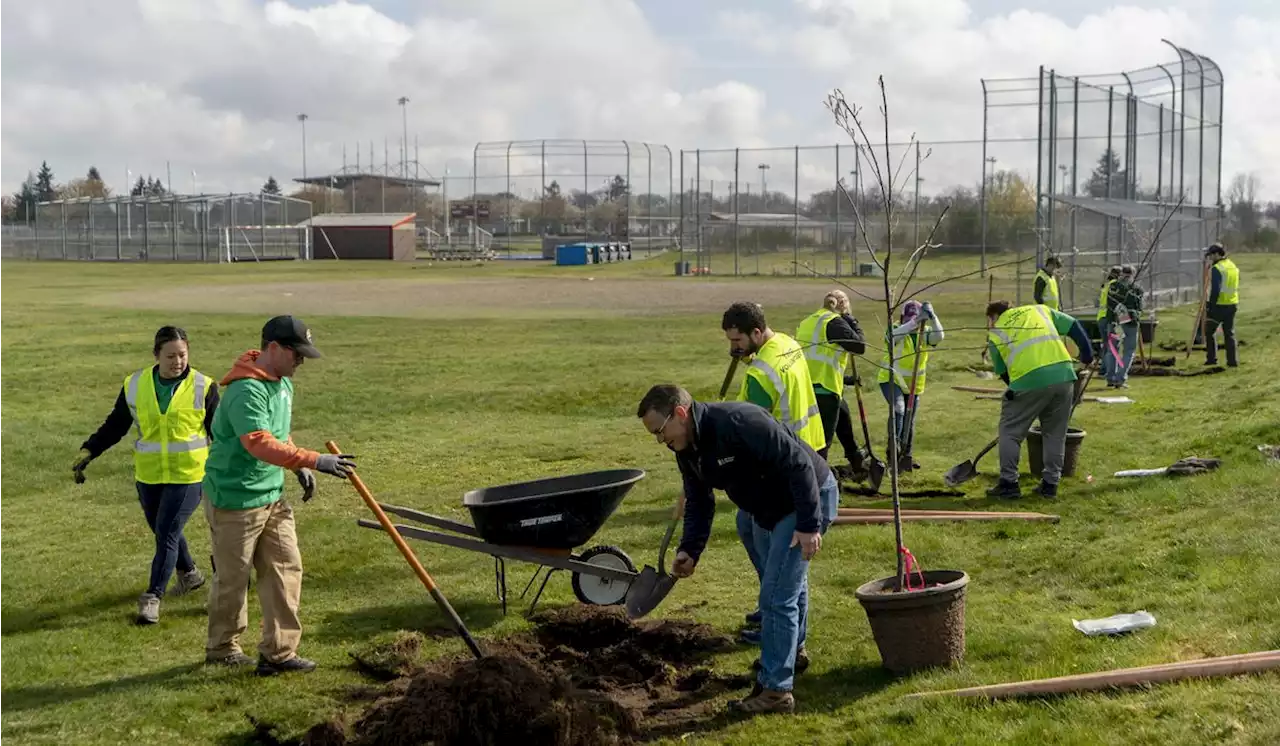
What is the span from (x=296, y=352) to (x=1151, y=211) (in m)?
29.3

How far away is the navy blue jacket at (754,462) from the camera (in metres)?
5.71

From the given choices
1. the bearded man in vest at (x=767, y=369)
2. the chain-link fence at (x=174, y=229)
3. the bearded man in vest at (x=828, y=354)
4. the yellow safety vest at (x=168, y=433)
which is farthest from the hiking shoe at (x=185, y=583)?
the chain-link fence at (x=174, y=229)

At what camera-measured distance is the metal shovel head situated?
695cm

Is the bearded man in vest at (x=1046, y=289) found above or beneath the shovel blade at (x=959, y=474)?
above

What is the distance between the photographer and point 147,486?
26.6ft

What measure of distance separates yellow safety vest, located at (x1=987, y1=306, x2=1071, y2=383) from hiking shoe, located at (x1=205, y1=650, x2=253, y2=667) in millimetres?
6560

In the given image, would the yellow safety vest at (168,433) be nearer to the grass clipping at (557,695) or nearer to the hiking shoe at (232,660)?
the hiking shoe at (232,660)

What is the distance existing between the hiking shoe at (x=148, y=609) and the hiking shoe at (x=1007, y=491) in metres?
6.79

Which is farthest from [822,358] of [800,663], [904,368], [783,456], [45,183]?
[45,183]

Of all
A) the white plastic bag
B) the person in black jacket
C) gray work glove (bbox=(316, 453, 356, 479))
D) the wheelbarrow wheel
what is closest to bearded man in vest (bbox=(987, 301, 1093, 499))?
the white plastic bag

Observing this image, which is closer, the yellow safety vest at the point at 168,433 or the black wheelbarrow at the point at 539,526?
the black wheelbarrow at the point at 539,526

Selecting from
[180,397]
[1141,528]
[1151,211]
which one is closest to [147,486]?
[180,397]

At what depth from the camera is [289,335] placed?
6.61 m

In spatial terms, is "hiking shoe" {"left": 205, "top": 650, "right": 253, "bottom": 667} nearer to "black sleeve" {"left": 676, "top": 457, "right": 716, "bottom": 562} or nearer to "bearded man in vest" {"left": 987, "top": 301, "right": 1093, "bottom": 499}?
"black sleeve" {"left": 676, "top": 457, "right": 716, "bottom": 562}
